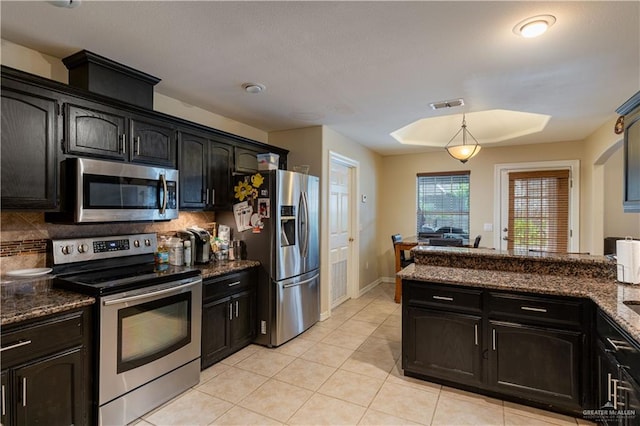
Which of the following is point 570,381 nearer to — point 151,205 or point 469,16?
point 469,16

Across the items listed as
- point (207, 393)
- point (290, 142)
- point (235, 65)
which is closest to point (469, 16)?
point (235, 65)

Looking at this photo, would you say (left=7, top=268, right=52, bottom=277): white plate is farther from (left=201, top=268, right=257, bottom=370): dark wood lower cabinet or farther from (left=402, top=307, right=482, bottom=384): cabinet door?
(left=402, top=307, right=482, bottom=384): cabinet door

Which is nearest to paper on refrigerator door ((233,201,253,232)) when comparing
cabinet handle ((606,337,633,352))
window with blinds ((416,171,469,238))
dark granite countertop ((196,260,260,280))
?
dark granite countertop ((196,260,260,280))

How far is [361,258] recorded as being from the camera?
5.56 metres

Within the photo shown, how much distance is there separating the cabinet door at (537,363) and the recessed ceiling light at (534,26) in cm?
196

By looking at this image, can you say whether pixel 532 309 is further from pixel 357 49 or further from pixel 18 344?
pixel 18 344

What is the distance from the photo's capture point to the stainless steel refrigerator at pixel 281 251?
340 cm

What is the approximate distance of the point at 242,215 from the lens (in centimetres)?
354

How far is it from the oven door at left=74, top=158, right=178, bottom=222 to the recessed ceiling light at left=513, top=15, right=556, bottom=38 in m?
2.75

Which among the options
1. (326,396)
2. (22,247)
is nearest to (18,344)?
(22,247)

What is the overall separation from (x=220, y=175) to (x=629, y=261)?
3.56 metres

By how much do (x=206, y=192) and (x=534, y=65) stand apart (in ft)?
9.99

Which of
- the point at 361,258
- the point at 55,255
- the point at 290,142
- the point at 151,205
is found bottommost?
the point at 361,258

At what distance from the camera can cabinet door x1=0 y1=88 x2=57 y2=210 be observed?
1.91 m
